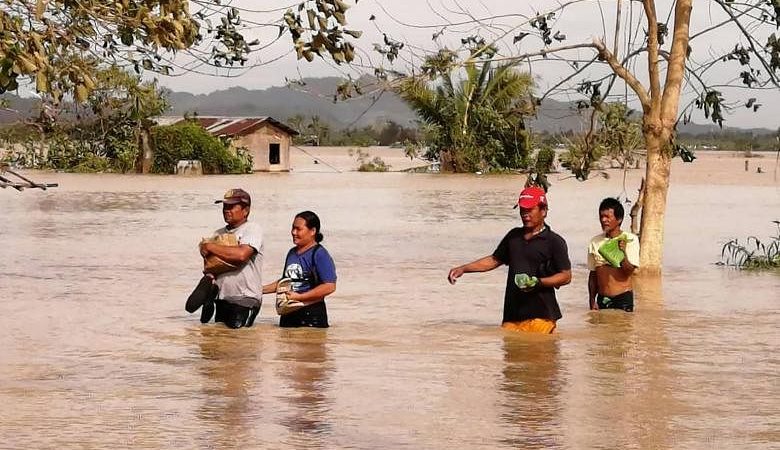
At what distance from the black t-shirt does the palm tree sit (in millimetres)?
35463

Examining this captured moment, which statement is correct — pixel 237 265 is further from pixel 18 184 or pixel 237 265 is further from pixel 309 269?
pixel 18 184

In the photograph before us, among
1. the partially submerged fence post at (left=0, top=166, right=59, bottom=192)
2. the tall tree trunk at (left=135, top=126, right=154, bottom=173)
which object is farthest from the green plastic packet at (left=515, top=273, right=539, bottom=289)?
the tall tree trunk at (left=135, top=126, right=154, bottom=173)

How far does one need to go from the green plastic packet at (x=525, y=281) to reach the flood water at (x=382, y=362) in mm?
582

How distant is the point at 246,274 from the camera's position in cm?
1102

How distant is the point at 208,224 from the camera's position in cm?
2844

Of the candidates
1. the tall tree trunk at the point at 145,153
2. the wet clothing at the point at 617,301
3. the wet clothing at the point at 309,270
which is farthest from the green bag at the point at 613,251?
the tall tree trunk at the point at 145,153

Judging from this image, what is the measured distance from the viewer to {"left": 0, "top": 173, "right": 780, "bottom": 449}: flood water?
8063mm

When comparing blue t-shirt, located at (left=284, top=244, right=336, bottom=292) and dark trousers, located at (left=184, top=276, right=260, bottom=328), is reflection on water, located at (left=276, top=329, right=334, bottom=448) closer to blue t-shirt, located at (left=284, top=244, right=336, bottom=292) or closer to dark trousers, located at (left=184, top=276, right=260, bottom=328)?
dark trousers, located at (left=184, top=276, right=260, bottom=328)

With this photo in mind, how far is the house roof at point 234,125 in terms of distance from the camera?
5778 centimetres

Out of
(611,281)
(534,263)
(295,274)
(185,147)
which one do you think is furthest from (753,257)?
(185,147)

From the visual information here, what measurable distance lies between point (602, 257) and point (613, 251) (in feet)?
0.50

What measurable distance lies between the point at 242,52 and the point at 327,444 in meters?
3.58

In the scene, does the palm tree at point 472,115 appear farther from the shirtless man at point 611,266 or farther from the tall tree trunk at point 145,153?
the shirtless man at point 611,266

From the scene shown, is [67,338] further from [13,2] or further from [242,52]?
[13,2]
